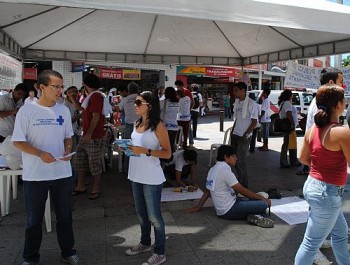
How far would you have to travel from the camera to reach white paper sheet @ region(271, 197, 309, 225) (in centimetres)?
445

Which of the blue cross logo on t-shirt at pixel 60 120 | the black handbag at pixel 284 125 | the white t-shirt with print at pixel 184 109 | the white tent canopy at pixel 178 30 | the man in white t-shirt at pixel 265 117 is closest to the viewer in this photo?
the blue cross logo on t-shirt at pixel 60 120

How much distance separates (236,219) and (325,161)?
83.4 inches

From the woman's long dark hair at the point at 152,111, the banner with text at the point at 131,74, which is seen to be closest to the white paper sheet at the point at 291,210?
the woman's long dark hair at the point at 152,111

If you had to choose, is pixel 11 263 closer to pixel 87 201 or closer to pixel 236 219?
pixel 87 201

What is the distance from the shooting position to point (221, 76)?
26297 mm

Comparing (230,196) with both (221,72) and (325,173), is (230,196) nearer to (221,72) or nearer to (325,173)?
(325,173)

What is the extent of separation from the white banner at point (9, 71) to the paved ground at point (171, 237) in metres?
2.88

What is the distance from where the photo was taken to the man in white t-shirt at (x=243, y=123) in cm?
545

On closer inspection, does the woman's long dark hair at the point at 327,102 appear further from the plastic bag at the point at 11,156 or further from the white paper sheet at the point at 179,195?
the plastic bag at the point at 11,156

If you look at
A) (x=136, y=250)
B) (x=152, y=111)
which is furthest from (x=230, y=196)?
(x=152, y=111)

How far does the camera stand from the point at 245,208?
4285 millimetres

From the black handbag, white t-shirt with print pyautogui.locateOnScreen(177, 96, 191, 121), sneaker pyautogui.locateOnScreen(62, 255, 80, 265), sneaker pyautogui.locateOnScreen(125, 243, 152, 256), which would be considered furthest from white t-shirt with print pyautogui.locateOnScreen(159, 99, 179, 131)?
sneaker pyautogui.locateOnScreen(62, 255, 80, 265)

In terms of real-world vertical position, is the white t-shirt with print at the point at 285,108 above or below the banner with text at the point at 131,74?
below

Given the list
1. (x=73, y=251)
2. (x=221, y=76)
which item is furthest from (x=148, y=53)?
(x=221, y=76)
